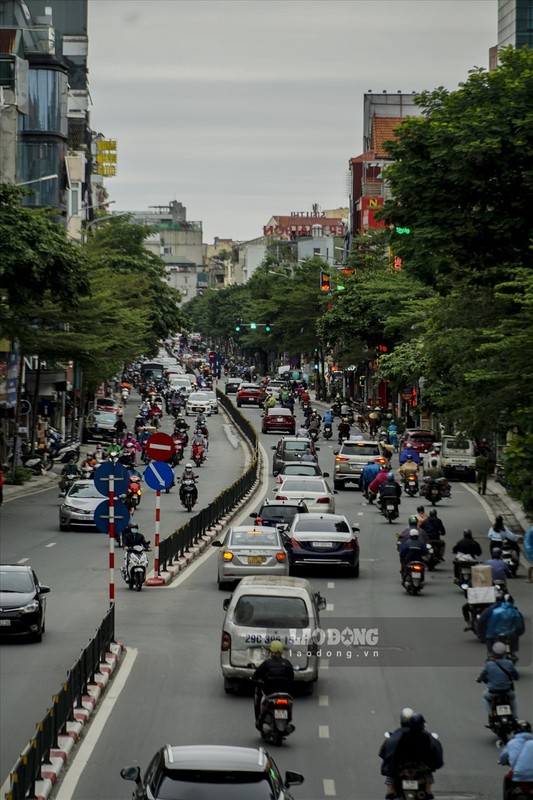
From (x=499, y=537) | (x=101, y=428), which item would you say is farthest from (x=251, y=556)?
(x=101, y=428)

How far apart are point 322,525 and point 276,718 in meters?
15.3

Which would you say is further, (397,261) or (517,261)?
(397,261)

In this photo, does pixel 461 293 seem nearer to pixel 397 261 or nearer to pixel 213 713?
pixel 213 713

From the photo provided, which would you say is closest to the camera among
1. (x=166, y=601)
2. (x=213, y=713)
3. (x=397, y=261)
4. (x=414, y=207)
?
(x=213, y=713)

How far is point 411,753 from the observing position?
14.1 meters

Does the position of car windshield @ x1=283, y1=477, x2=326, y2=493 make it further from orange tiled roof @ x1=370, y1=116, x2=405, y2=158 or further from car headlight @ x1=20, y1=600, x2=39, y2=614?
orange tiled roof @ x1=370, y1=116, x2=405, y2=158

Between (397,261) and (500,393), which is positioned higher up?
(397,261)

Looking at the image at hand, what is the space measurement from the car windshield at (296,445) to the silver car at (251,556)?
2914 cm

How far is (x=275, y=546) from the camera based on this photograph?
96.3ft

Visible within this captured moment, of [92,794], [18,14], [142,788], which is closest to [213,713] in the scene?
[92,794]

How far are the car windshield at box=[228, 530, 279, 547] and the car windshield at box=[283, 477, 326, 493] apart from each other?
11.6 metres

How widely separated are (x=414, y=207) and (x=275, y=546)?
14.9m

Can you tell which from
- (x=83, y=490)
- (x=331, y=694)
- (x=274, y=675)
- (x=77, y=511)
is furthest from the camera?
(x=83, y=490)

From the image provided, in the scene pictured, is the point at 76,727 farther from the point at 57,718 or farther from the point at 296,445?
the point at 296,445
